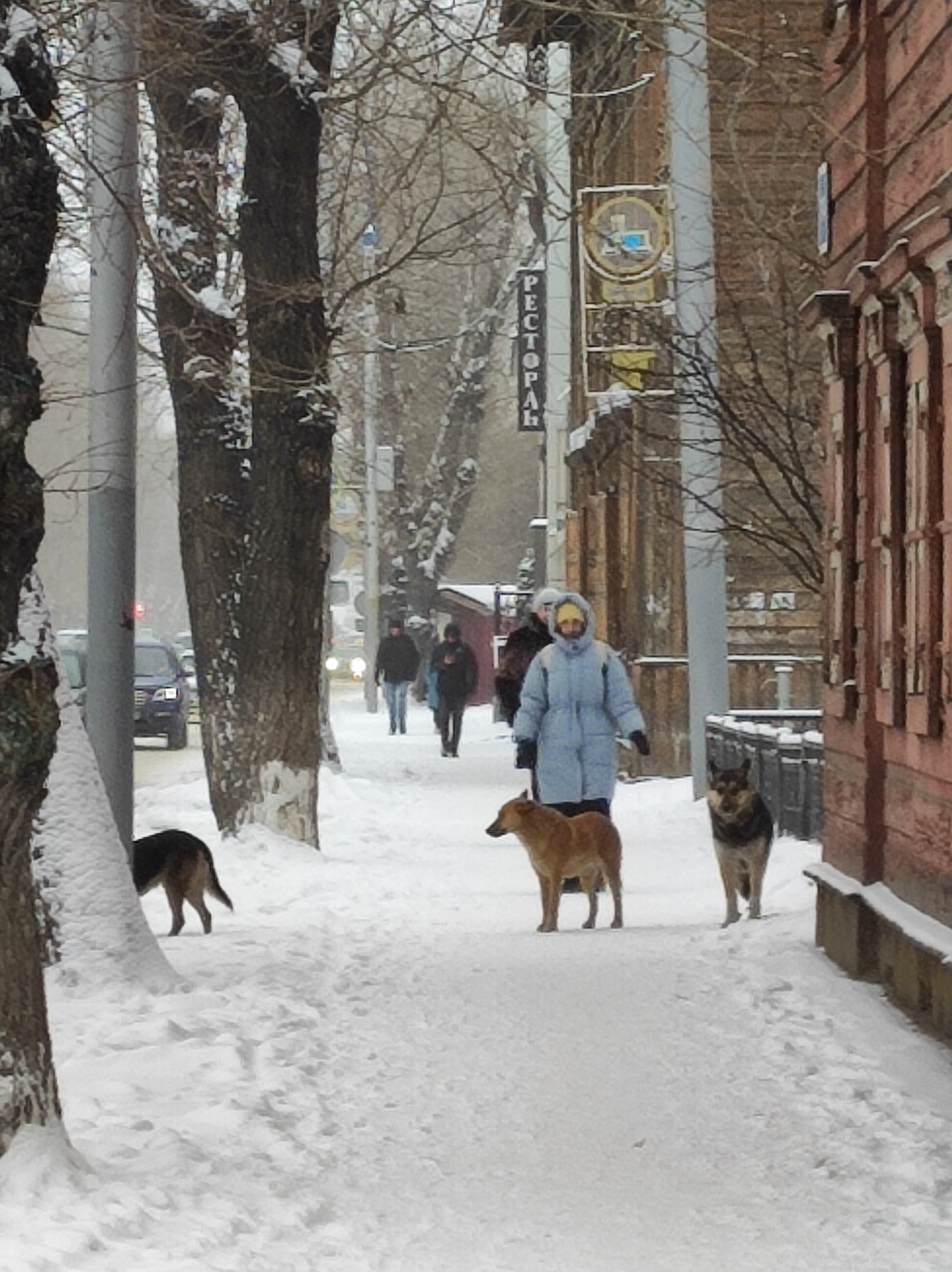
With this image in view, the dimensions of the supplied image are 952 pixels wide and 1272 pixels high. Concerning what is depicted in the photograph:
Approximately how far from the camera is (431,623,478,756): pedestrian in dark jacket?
36562mm

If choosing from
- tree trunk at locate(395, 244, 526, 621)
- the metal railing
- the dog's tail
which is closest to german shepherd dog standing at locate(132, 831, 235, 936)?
the dog's tail

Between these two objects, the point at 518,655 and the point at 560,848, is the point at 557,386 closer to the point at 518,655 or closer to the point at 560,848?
the point at 518,655

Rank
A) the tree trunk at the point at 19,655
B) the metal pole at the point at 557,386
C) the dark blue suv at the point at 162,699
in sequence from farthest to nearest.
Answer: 1. the metal pole at the point at 557,386
2. the dark blue suv at the point at 162,699
3. the tree trunk at the point at 19,655

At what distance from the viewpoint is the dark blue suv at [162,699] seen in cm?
4291

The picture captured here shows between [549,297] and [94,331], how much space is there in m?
40.1

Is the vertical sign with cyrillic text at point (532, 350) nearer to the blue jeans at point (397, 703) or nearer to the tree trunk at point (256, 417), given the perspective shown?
the blue jeans at point (397, 703)

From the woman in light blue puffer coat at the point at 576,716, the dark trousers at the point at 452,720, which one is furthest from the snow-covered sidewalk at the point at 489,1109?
the dark trousers at the point at 452,720

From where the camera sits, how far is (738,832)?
13766 millimetres

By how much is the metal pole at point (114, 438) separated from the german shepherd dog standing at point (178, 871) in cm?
60

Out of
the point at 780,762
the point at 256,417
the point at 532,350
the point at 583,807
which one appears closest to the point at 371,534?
the point at 532,350

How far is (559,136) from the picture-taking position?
38719 mm

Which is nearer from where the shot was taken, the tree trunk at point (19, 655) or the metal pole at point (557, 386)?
the tree trunk at point (19, 655)

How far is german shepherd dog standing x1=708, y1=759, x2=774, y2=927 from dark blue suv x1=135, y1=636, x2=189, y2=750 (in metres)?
29.2

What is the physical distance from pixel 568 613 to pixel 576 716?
599 millimetres
